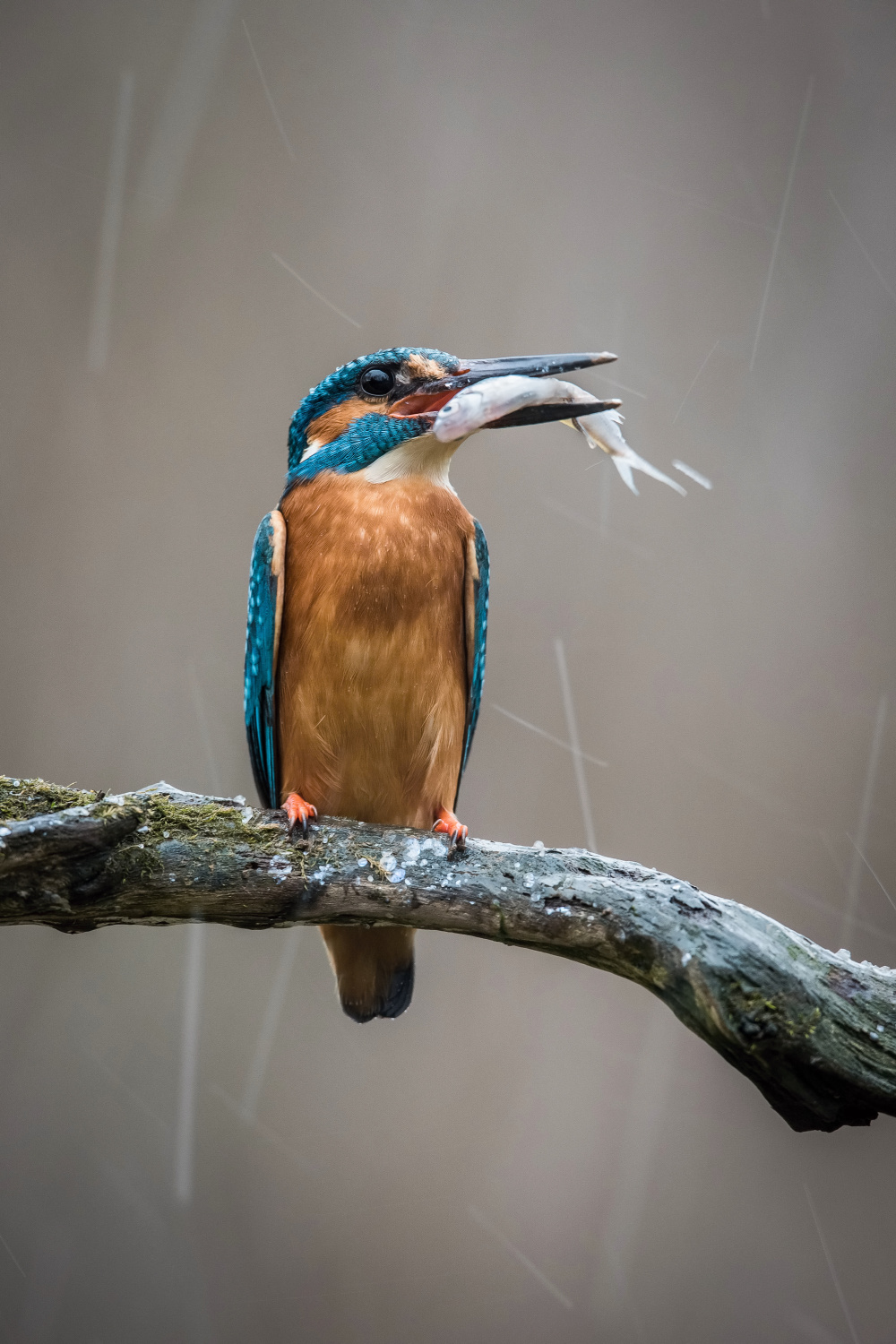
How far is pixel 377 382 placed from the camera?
5.90 feet

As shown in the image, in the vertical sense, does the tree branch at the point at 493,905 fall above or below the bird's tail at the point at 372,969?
above

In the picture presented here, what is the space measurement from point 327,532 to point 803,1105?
3.94 ft

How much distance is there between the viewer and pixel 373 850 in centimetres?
151

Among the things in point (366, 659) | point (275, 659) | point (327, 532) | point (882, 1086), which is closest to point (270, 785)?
point (275, 659)

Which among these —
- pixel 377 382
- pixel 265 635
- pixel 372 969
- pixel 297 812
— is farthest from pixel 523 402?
pixel 372 969

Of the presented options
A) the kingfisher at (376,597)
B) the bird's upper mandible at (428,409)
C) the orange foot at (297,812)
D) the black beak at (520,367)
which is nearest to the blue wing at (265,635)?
the kingfisher at (376,597)

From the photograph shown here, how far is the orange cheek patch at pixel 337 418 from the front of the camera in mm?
1808

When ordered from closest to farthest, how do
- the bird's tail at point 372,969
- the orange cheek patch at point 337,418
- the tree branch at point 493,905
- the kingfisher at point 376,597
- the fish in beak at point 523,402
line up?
the tree branch at point 493,905
the fish in beak at point 523,402
the kingfisher at point 376,597
the orange cheek patch at point 337,418
the bird's tail at point 372,969

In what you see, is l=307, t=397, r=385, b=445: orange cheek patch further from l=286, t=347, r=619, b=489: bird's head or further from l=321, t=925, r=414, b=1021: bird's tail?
l=321, t=925, r=414, b=1021: bird's tail

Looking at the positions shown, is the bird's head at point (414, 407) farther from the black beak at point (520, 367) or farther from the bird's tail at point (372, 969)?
the bird's tail at point (372, 969)

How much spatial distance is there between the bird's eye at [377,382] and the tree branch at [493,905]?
82 cm

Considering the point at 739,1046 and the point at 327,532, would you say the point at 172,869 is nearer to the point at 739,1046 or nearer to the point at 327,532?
the point at 327,532

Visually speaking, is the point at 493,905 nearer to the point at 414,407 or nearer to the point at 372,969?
the point at 372,969

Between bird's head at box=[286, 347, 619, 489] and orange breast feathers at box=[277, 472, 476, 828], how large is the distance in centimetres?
5
